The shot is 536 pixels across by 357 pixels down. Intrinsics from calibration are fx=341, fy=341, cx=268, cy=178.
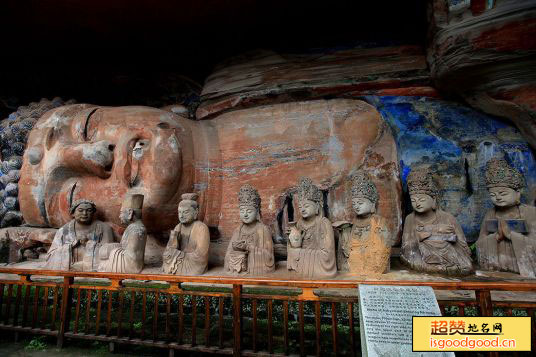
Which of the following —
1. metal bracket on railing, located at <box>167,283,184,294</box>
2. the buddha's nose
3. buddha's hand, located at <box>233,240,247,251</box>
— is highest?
the buddha's nose

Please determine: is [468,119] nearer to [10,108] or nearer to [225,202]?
[225,202]

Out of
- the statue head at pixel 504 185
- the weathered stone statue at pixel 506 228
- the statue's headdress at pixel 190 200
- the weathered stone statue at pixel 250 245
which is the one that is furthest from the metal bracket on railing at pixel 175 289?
the statue head at pixel 504 185

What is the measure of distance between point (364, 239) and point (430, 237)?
32.2 inches

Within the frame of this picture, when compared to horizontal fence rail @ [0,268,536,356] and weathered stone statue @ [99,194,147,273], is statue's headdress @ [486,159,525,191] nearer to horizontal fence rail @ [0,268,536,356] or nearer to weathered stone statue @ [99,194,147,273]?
horizontal fence rail @ [0,268,536,356]

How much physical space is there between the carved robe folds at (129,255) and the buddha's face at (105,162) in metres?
0.84

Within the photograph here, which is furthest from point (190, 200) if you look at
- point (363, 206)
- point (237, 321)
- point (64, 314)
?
point (237, 321)

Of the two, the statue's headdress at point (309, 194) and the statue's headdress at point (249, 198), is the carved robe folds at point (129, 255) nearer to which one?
the statue's headdress at point (249, 198)

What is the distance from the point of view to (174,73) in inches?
331

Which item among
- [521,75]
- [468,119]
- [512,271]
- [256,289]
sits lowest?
→ [256,289]

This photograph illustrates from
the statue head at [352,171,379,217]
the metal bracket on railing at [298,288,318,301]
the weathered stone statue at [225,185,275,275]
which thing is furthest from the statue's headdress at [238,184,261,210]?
the metal bracket on railing at [298,288,318,301]

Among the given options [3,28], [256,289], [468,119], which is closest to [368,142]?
[468,119]

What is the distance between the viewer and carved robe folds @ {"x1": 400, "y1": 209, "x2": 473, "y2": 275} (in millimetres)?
3842

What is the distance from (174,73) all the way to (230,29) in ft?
7.69

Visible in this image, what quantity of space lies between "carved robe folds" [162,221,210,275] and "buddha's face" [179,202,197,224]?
105 mm
